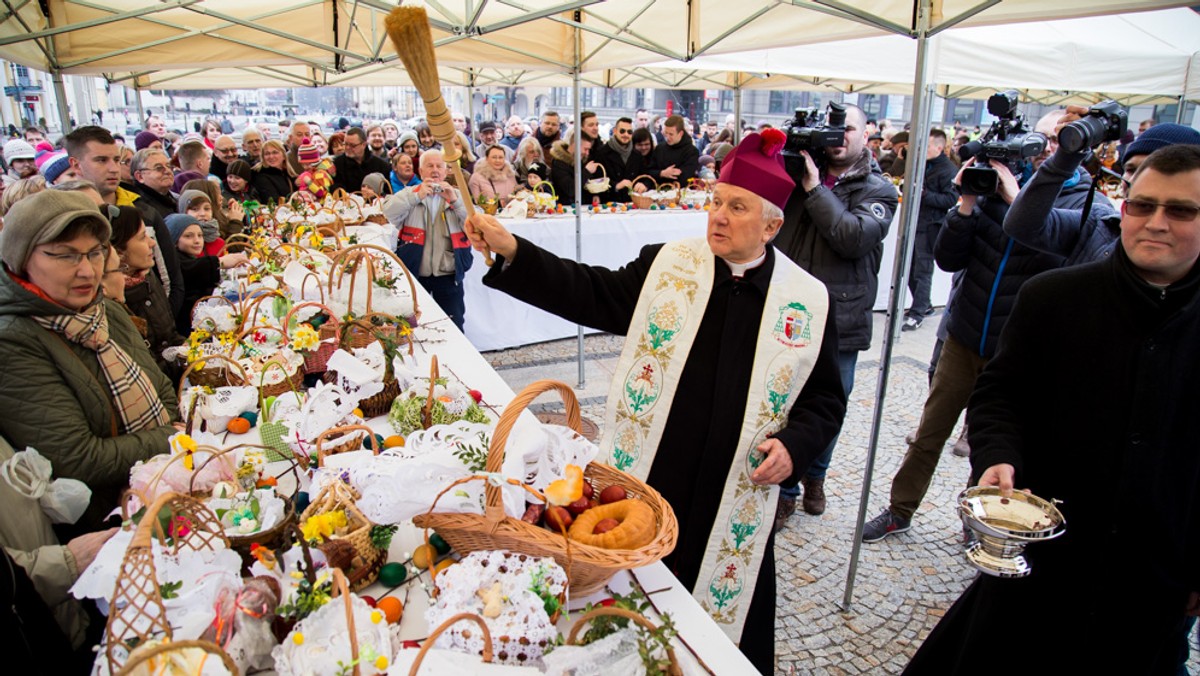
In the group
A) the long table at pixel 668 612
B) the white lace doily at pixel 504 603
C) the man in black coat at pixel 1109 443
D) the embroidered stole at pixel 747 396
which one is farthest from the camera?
the embroidered stole at pixel 747 396

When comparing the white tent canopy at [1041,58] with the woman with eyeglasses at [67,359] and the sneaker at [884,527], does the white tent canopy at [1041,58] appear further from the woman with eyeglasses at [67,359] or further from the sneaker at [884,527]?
the woman with eyeglasses at [67,359]

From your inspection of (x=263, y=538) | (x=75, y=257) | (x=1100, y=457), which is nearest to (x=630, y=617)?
(x=263, y=538)

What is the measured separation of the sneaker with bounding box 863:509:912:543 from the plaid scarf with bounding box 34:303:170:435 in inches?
117

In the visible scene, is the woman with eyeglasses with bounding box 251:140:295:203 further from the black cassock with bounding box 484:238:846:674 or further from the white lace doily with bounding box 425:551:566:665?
the white lace doily with bounding box 425:551:566:665

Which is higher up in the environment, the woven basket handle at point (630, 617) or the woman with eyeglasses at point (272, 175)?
the woman with eyeglasses at point (272, 175)

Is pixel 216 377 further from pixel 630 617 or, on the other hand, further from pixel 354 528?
pixel 630 617

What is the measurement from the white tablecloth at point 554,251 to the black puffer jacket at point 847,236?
2516mm

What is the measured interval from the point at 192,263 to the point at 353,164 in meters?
3.76

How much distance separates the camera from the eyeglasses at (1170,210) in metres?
1.50

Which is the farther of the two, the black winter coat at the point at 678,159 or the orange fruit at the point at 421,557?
the black winter coat at the point at 678,159

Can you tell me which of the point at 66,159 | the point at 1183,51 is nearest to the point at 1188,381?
the point at 66,159

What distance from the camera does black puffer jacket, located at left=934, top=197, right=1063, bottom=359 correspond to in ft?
9.63

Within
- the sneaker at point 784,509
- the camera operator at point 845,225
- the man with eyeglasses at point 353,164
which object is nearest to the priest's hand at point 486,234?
the camera operator at point 845,225

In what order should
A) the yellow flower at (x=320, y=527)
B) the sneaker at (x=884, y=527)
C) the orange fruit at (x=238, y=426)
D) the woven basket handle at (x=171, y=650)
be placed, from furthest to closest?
the sneaker at (x=884, y=527) → the orange fruit at (x=238, y=426) → the yellow flower at (x=320, y=527) → the woven basket handle at (x=171, y=650)
